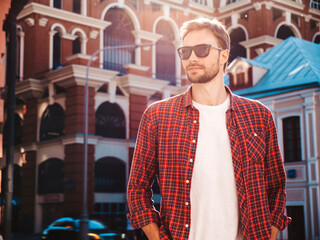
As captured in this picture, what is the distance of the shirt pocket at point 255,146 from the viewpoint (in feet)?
8.86

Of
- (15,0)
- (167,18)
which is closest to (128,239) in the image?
(15,0)

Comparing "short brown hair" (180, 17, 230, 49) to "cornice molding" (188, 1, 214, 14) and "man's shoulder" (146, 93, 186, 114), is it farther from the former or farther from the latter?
"cornice molding" (188, 1, 214, 14)

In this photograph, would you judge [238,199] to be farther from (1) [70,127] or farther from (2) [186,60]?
(1) [70,127]

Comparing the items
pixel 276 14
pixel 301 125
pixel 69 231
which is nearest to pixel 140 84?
pixel 276 14

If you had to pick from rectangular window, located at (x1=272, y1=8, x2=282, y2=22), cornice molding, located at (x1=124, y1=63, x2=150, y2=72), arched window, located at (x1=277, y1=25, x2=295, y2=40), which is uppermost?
rectangular window, located at (x1=272, y1=8, x2=282, y2=22)

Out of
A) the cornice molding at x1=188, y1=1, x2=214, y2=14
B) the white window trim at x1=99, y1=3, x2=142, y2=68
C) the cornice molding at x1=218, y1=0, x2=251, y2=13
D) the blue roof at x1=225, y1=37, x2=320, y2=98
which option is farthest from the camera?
the cornice molding at x1=188, y1=1, x2=214, y2=14

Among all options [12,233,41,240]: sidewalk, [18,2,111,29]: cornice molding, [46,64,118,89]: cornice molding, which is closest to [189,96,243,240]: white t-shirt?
[12,233,41,240]: sidewalk

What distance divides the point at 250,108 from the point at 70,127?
23464 mm

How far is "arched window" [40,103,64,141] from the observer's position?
27.0 m

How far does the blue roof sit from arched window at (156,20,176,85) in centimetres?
740

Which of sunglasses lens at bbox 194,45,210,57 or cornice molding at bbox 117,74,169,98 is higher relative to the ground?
cornice molding at bbox 117,74,169,98

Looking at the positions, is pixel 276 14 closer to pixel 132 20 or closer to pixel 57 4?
pixel 132 20

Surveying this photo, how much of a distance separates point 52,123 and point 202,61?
2520cm

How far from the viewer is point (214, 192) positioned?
2.56 metres
